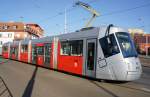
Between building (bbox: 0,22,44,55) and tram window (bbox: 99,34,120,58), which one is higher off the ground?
building (bbox: 0,22,44,55)

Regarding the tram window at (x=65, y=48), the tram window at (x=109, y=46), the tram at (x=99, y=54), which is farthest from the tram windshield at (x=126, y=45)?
the tram window at (x=65, y=48)

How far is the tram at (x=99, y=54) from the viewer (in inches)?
460

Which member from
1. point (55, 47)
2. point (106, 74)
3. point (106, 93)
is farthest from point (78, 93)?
point (55, 47)

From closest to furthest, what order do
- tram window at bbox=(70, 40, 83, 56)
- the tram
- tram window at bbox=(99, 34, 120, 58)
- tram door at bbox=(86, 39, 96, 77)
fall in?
1. the tram
2. tram window at bbox=(99, 34, 120, 58)
3. tram door at bbox=(86, 39, 96, 77)
4. tram window at bbox=(70, 40, 83, 56)

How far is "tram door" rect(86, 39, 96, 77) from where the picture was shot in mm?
13156

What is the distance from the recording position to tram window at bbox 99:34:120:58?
12.0 m

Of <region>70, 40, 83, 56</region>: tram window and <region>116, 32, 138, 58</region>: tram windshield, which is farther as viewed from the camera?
<region>70, 40, 83, 56</region>: tram window

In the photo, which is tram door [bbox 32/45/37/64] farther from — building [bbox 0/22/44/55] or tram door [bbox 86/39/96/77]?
building [bbox 0/22/44/55]

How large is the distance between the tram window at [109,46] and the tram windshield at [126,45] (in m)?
0.31

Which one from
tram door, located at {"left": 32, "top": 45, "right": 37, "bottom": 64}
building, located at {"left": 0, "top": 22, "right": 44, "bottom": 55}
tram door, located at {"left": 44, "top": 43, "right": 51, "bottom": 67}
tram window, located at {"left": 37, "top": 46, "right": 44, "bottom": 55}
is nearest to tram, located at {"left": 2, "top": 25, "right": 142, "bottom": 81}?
tram door, located at {"left": 44, "top": 43, "right": 51, "bottom": 67}

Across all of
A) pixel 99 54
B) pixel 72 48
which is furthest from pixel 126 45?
pixel 72 48

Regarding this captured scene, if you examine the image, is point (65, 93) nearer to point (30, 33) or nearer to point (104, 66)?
point (104, 66)

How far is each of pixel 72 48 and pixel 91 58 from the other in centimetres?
261

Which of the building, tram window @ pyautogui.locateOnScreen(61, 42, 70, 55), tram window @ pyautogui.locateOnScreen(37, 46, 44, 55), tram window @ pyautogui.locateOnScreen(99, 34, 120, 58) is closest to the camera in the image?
tram window @ pyautogui.locateOnScreen(99, 34, 120, 58)
